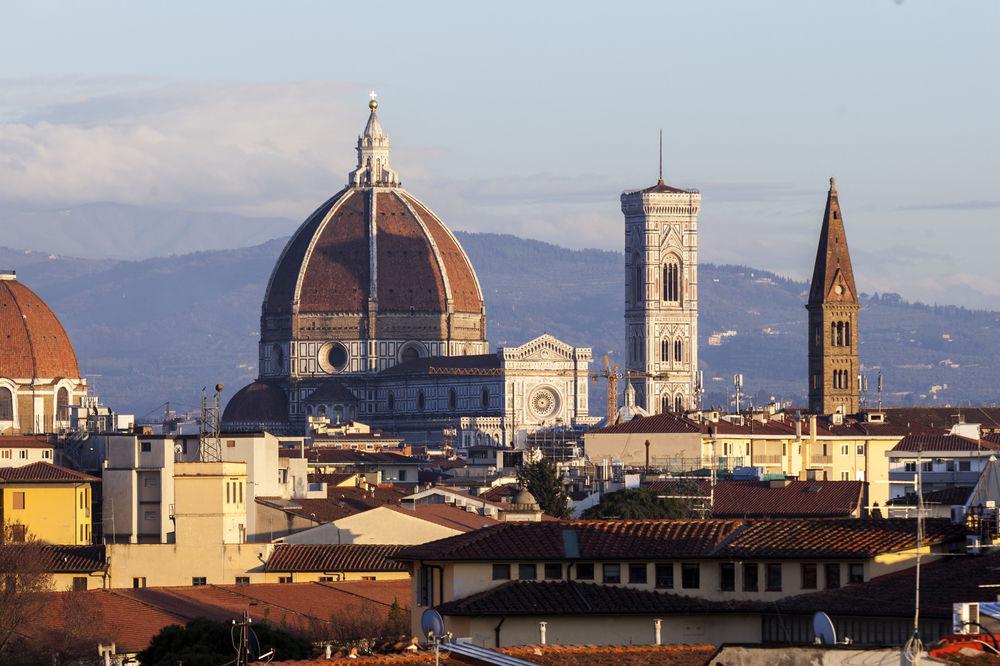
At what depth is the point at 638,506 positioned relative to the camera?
208ft

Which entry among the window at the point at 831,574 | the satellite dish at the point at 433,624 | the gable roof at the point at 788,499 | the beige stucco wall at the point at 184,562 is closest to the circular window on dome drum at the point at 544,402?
the gable roof at the point at 788,499

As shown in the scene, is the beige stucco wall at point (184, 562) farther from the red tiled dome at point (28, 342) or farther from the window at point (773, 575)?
the red tiled dome at point (28, 342)

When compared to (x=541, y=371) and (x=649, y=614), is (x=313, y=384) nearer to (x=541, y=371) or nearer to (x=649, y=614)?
(x=541, y=371)

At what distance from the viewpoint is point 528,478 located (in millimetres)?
81688

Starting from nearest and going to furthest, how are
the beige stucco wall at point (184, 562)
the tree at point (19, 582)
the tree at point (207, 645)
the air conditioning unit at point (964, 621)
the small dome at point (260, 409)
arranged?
the air conditioning unit at point (964, 621) → the tree at point (207, 645) → the tree at point (19, 582) → the beige stucco wall at point (184, 562) → the small dome at point (260, 409)

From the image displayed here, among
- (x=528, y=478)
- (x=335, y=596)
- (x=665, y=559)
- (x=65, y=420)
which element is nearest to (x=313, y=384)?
(x=65, y=420)

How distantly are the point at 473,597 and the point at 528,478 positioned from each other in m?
48.8

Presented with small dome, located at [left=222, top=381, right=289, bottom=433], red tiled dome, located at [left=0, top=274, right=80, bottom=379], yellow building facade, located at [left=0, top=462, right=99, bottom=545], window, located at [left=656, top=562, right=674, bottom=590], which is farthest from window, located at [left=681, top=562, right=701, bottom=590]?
small dome, located at [left=222, top=381, right=289, bottom=433]

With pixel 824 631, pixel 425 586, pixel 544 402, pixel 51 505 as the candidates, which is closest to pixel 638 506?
pixel 51 505

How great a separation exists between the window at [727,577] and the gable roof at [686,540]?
0.15 m

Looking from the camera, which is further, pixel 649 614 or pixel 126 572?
pixel 126 572

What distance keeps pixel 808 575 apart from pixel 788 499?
30782mm

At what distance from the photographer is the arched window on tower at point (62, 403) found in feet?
509

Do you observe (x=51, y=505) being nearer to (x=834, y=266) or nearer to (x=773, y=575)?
(x=773, y=575)
